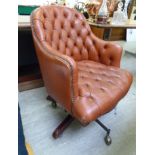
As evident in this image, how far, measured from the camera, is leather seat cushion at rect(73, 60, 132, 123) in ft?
3.47

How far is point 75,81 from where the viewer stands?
3.52 feet

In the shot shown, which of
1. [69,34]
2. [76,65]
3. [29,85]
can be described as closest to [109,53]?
[69,34]

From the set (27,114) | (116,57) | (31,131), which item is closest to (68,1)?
(116,57)

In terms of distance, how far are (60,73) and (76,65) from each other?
119 millimetres

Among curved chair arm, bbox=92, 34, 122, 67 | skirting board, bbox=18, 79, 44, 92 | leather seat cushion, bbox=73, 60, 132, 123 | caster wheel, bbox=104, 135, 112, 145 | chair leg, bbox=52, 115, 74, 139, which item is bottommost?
caster wheel, bbox=104, 135, 112, 145

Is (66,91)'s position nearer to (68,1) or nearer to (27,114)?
(27,114)

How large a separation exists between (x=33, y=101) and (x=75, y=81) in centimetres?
86

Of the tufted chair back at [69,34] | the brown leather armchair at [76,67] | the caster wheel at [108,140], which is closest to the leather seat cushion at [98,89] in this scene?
the brown leather armchair at [76,67]

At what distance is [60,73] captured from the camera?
3.63 ft

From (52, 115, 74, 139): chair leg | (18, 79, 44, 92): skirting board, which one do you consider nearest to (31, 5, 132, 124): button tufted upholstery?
(52, 115, 74, 139): chair leg

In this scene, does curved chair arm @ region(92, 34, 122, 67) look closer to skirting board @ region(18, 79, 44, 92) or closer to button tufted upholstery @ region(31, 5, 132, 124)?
button tufted upholstery @ region(31, 5, 132, 124)

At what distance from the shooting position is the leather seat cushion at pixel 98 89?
1.06 metres

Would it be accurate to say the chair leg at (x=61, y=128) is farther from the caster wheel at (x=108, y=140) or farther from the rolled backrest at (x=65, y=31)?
the rolled backrest at (x=65, y=31)
